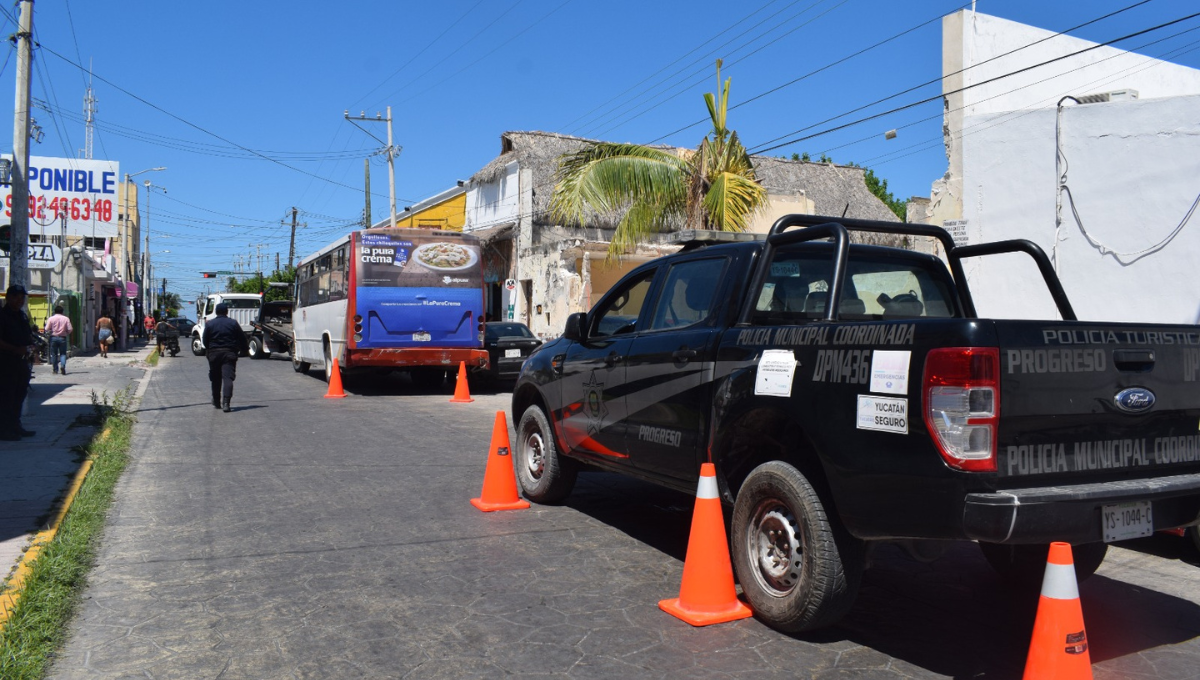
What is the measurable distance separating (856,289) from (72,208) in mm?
39565

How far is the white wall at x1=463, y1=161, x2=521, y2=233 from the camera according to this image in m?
36.5

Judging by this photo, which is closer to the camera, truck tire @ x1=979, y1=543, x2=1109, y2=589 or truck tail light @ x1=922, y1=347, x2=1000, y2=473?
truck tail light @ x1=922, y1=347, x2=1000, y2=473

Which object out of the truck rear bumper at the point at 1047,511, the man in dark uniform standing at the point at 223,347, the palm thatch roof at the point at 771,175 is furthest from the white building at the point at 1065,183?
the palm thatch roof at the point at 771,175

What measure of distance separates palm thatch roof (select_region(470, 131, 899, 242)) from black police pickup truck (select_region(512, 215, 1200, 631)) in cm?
2838

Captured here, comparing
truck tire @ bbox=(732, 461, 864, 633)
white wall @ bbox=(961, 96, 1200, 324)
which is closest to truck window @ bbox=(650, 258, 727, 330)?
truck tire @ bbox=(732, 461, 864, 633)

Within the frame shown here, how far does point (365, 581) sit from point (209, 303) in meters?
36.5

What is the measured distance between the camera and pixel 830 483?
13.8 feet

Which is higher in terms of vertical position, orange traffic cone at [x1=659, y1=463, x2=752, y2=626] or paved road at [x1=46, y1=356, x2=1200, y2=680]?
orange traffic cone at [x1=659, y1=463, x2=752, y2=626]

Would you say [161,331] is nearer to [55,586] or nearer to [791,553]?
[55,586]

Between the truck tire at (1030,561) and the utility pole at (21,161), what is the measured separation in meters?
13.2

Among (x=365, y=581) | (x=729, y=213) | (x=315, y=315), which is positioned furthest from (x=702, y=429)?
(x=315, y=315)

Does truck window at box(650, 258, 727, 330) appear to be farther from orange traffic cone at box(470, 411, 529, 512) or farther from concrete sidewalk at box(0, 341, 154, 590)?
concrete sidewalk at box(0, 341, 154, 590)

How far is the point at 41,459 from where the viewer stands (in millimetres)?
9516

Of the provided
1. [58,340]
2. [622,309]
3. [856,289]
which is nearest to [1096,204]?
[622,309]
